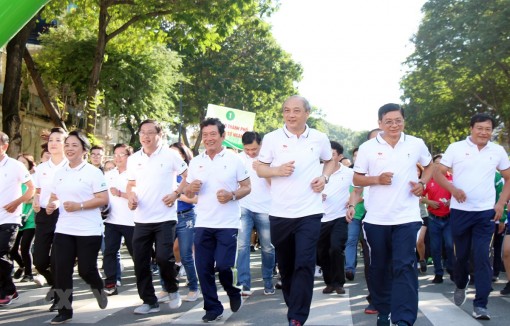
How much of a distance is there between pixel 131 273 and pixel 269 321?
525 centimetres

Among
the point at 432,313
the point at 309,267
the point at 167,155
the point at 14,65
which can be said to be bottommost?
the point at 432,313

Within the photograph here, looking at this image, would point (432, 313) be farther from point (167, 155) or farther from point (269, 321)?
point (167, 155)

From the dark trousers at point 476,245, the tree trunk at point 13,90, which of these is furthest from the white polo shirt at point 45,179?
the tree trunk at point 13,90

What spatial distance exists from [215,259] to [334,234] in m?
2.75

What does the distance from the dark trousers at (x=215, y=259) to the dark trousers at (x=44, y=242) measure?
1.79 meters

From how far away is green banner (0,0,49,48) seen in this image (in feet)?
6.82

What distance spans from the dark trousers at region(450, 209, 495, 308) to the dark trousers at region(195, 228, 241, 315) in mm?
2394

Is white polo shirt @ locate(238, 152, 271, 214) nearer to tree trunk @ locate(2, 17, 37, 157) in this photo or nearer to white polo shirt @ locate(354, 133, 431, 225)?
white polo shirt @ locate(354, 133, 431, 225)

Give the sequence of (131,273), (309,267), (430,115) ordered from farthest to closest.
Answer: (430,115)
(131,273)
(309,267)

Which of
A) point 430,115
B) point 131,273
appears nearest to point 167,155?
point 131,273

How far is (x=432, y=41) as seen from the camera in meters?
36.1

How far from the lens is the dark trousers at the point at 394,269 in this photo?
6023 millimetres

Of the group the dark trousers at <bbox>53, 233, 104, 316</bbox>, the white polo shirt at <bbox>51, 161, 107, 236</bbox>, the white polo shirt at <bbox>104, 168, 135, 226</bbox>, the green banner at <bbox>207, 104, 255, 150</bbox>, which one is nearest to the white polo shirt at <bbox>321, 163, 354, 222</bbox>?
the white polo shirt at <bbox>104, 168, 135, 226</bbox>

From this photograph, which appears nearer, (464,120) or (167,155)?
(167,155)
